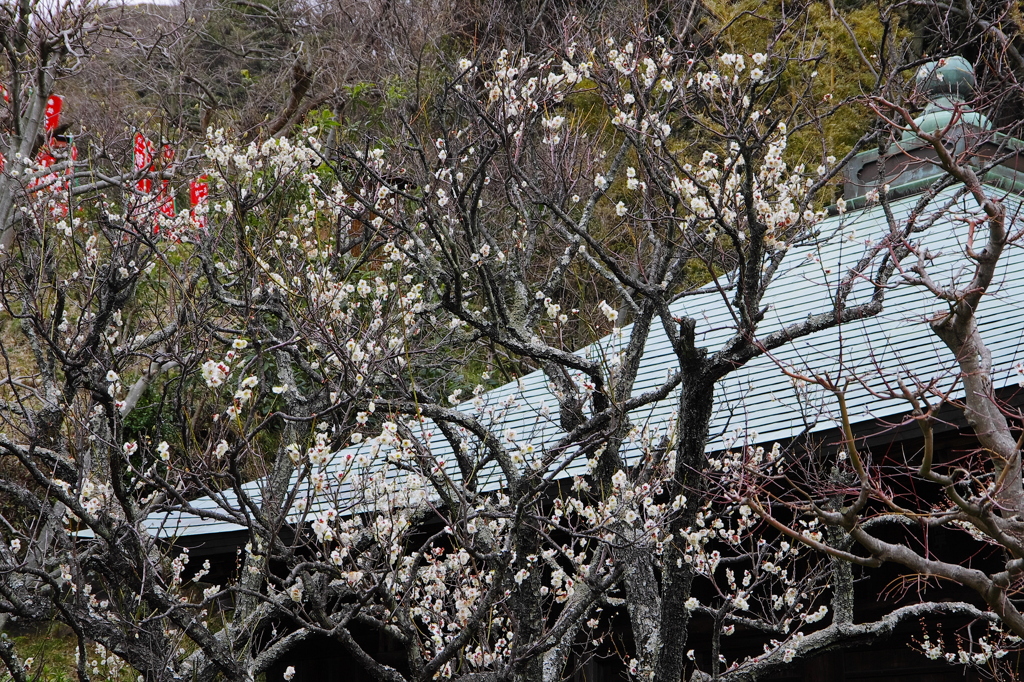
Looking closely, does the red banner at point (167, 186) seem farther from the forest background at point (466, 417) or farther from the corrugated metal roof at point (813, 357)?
the corrugated metal roof at point (813, 357)

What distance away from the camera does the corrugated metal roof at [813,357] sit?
5.07 meters

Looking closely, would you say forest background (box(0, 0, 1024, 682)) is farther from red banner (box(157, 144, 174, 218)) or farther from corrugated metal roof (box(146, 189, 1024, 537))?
corrugated metal roof (box(146, 189, 1024, 537))

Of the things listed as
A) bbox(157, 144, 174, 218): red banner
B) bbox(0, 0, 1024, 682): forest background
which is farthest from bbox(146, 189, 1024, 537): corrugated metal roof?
bbox(157, 144, 174, 218): red banner

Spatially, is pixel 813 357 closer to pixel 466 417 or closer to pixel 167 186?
pixel 466 417

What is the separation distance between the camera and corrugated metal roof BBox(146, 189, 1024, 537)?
5070 mm

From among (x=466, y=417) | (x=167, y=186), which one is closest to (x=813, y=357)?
(x=466, y=417)

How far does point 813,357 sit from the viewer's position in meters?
6.42

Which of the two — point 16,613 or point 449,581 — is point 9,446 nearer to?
point 16,613

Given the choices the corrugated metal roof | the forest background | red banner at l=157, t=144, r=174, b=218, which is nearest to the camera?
the forest background

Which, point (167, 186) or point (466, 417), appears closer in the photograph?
point (466, 417)

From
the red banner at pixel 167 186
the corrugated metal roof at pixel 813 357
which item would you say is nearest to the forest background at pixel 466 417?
the red banner at pixel 167 186

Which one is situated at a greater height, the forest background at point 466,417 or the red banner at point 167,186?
the red banner at point 167,186

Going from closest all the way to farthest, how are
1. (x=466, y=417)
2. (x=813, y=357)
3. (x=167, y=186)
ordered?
(x=466, y=417)
(x=167, y=186)
(x=813, y=357)

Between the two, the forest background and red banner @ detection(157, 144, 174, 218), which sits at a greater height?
red banner @ detection(157, 144, 174, 218)
